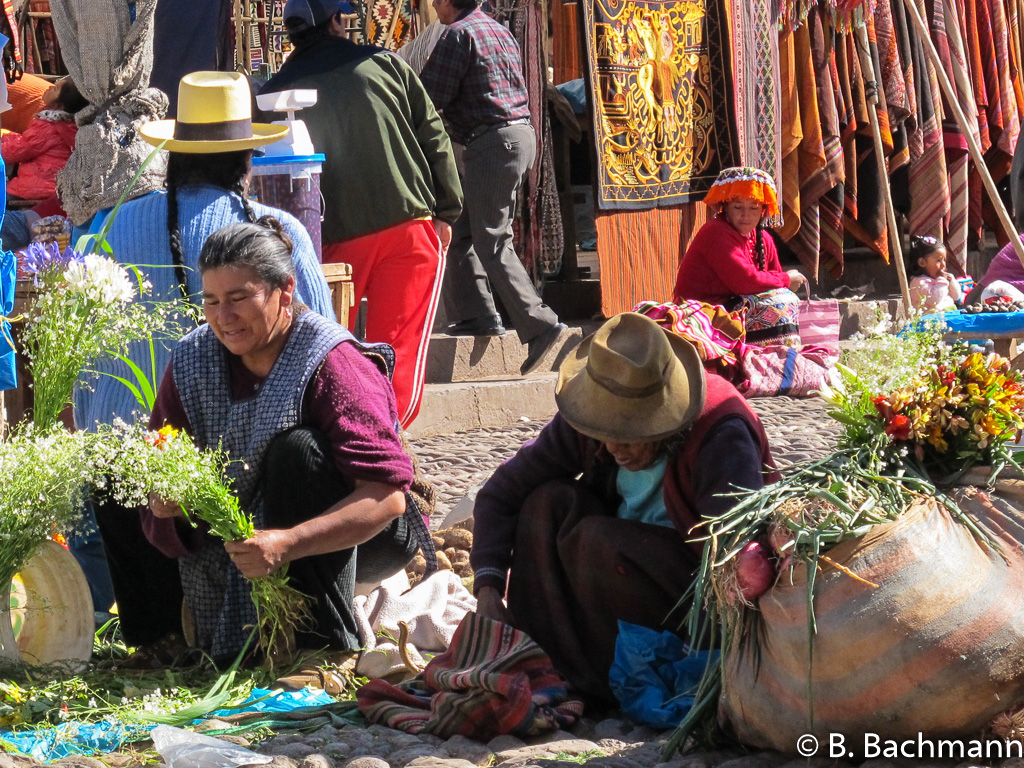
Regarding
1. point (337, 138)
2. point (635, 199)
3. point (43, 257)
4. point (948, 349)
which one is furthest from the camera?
point (635, 199)

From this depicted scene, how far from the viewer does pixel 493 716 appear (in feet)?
9.73

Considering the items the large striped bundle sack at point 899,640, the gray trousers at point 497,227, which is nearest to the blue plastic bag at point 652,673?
the large striped bundle sack at point 899,640

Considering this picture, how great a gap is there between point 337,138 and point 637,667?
317cm

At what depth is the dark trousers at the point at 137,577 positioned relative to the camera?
3555 millimetres

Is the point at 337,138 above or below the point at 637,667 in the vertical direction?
above

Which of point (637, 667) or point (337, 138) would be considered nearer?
point (637, 667)

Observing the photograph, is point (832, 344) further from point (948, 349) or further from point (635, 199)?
point (948, 349)

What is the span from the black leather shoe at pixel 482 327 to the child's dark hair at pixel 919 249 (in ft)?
12.2

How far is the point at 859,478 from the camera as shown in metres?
2.71

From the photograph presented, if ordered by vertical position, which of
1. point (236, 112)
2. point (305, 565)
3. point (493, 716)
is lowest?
point (493, 716)

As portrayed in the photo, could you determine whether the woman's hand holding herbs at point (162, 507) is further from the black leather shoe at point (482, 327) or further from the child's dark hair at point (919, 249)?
the child's dark hair at point (919, 249)

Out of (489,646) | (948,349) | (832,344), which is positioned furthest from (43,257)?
(832,344)

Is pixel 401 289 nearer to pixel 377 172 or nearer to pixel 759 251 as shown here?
pixel 377 172

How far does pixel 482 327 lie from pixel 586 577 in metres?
3.84
